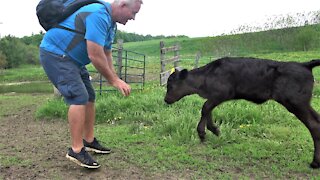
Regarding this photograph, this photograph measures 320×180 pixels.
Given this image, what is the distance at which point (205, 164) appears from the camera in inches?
197

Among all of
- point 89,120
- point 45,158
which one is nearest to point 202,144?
point 89,120

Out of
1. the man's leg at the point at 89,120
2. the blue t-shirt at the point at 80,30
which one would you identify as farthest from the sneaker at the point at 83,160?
the blue t-shirt at the point at 80,30

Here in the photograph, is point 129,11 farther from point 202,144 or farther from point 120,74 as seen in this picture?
point 120,74

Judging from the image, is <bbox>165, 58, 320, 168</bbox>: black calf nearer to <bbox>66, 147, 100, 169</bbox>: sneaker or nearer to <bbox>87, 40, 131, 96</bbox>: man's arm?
<bbox>87, 40, 131, 96</bbox>: man's arm

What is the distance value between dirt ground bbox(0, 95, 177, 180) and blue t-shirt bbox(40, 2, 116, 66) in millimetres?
1290

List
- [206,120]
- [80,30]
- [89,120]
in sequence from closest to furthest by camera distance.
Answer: [80,30]
[89,120]
[206,120]

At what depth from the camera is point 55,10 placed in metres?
4.57

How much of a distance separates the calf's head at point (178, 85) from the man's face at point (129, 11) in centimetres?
170

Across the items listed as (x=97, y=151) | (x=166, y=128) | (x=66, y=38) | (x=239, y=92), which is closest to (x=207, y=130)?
(x=166, y=128)

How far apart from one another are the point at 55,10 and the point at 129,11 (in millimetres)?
832

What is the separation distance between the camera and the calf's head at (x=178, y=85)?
6.14m

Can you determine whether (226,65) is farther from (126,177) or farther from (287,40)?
(287,40)

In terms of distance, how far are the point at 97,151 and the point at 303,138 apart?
3209 mm

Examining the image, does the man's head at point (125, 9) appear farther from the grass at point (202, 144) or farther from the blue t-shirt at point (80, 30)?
the grass at point (202, 144)
